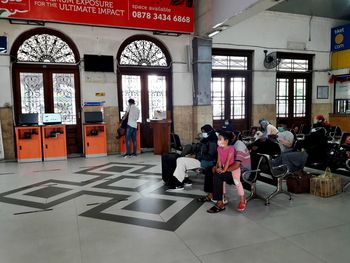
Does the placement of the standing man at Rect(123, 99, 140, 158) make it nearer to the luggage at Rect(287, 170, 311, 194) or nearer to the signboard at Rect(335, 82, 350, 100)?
the luggage at Rect(287, 170, 311, 194)

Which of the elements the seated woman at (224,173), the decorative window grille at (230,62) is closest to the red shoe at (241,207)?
the seated woman at (224,173)

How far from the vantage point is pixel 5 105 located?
23.8 ft

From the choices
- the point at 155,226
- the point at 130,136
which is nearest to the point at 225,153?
the point at 155,226

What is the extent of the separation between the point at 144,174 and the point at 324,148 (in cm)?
319

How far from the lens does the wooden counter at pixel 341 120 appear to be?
9773 millimetres

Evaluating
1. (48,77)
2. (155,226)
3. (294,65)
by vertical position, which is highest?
(294,65)

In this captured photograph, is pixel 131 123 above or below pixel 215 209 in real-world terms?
above

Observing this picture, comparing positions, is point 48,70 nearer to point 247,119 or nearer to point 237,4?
point 237,4

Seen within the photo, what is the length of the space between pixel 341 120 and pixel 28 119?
31.0 ft

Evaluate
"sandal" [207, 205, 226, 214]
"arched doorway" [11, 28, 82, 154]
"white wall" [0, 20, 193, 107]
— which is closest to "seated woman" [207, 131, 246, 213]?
"sandal" [207, 205, 226, 214]

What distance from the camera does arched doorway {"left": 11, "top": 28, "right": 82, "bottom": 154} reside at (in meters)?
7.47

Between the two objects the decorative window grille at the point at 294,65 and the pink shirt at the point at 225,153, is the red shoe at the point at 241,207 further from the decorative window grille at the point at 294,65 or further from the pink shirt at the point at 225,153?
the decorative window grille at the point at 294,65

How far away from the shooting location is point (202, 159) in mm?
4422

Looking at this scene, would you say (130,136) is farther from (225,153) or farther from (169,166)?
(225,153)
